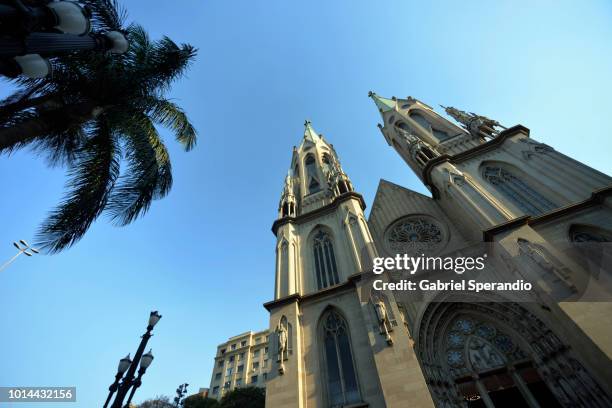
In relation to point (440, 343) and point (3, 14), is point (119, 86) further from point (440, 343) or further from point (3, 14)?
point (440, 343)

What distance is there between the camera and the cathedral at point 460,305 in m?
9.95

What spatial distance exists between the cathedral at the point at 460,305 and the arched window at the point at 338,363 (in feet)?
0.15

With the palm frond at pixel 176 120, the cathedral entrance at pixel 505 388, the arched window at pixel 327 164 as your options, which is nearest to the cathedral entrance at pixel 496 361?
the cathedral entrance at pixel 505 388

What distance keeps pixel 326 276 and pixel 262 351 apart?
3657cm

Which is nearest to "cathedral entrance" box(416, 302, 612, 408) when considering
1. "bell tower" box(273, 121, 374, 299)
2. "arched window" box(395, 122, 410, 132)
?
"bell tower" box(273, 121, 374, 299)

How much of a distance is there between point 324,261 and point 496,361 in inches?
351

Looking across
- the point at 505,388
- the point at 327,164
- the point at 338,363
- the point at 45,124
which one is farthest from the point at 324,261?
the point at 45,124

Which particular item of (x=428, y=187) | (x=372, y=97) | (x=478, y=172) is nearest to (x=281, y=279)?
(x=428, y=187)

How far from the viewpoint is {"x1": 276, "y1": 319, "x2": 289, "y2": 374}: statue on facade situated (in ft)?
39.8

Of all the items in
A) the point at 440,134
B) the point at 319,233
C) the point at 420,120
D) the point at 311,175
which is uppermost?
the point at 420,120

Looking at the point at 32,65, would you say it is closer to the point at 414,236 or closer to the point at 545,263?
the point at 545,263

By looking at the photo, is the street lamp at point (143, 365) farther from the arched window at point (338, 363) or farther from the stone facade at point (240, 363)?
the stone facade at point (240, 363)

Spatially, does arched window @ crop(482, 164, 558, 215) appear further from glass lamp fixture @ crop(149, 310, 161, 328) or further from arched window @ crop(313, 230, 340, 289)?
glass lamp fixture @ crop(149, 310, 161, 328)

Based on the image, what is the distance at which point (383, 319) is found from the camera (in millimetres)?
11531
